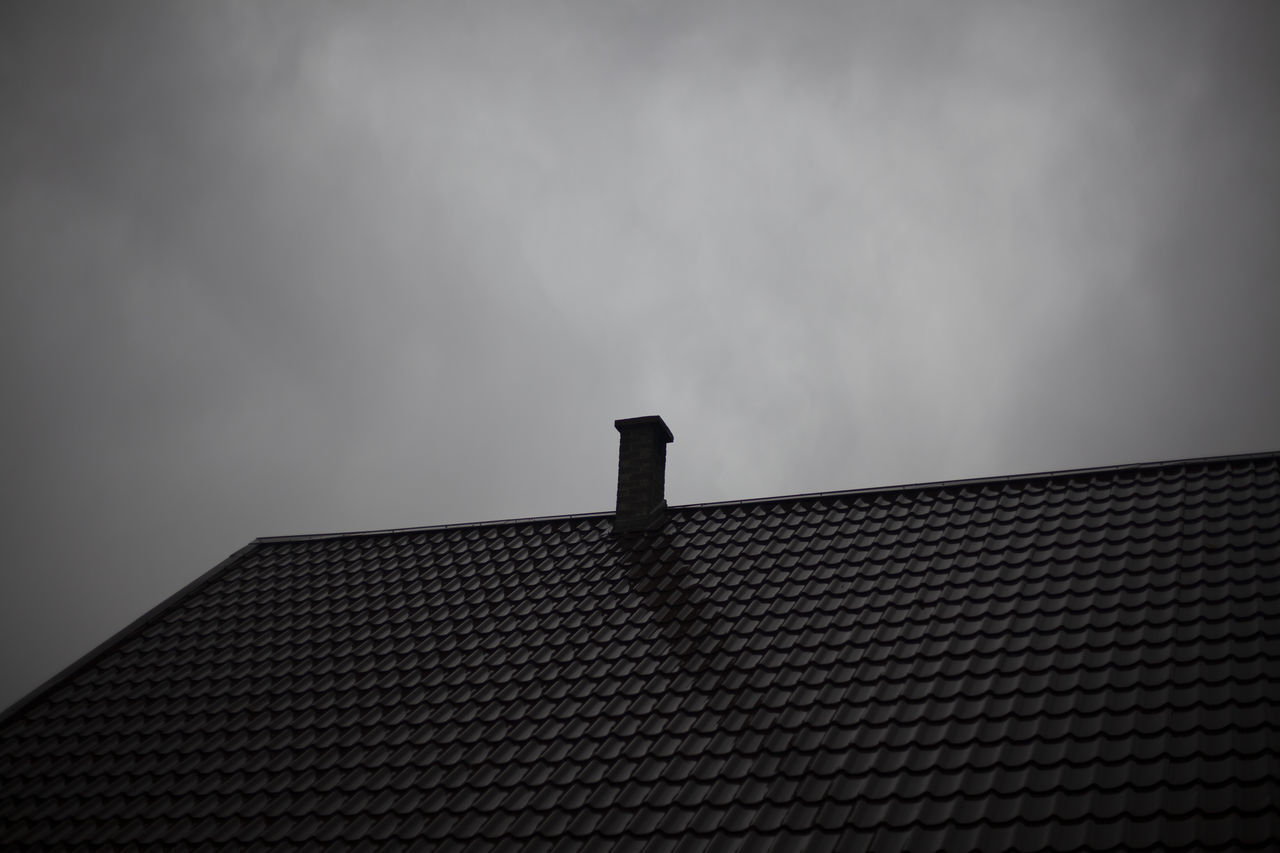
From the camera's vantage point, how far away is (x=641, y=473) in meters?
11.4

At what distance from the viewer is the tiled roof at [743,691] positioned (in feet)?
20.4

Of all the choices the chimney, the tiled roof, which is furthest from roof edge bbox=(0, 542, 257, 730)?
the chimney

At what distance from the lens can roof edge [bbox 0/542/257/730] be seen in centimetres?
1022

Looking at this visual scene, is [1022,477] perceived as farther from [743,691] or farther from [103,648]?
[103,648]

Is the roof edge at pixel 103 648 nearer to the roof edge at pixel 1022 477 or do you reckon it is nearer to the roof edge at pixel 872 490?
the roof edge at pixel 872 490

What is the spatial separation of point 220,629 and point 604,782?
5945mm

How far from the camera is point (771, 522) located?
1074 cm

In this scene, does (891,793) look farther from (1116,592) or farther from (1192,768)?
(1116,592)

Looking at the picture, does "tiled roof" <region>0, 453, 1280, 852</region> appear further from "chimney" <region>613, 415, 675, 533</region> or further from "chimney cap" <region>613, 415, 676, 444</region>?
"chimney cap" <region>613, 415, 676, 444</region>

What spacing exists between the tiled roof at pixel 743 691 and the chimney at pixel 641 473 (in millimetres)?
262

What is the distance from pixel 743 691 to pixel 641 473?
401 cm

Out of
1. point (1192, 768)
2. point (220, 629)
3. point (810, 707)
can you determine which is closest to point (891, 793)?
point (810, 707)

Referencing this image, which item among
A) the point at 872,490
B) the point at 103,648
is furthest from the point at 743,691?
the point at 103,648

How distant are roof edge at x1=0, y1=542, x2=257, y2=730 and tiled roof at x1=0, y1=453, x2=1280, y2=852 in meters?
0.06
